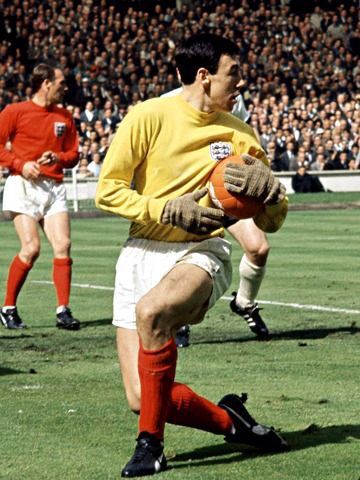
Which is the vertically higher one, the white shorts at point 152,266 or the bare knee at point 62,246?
the white shorts at point 152,266

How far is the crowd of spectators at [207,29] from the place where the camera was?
34.4m

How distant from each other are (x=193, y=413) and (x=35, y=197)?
5.86 metres

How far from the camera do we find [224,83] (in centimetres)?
624

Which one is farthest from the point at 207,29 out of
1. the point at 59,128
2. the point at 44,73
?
the point at 44,73

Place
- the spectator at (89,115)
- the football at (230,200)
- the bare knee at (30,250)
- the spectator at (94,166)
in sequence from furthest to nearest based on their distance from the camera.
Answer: the spectator at (89,115) → the spectator at (94,166) → the bare knee at (30,250) → the football at (230,200)

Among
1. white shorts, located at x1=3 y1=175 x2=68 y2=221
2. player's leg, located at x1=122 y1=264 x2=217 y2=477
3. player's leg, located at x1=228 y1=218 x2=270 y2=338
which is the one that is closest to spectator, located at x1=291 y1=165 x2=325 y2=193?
white shorts, located at x1=3 y1=175 x2=68 y2=221

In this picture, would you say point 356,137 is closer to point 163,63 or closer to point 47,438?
point 163,63

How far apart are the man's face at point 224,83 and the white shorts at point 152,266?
65 centimetres

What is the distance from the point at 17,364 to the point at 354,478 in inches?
159

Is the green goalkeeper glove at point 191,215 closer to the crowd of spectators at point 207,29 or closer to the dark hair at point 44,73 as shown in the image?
the dark hair at point 44,73

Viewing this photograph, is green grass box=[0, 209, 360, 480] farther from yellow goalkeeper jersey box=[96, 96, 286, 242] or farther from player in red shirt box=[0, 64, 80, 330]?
yellow goalkeeper jersey box=[96, 96, 286, 242]

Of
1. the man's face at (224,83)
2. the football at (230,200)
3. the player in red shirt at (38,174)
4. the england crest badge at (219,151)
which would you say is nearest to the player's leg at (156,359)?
the football at (230,200)

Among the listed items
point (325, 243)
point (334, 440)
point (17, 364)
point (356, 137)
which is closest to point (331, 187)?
point (356, 137)

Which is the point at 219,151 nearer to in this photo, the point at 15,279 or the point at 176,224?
the point at 176,224
